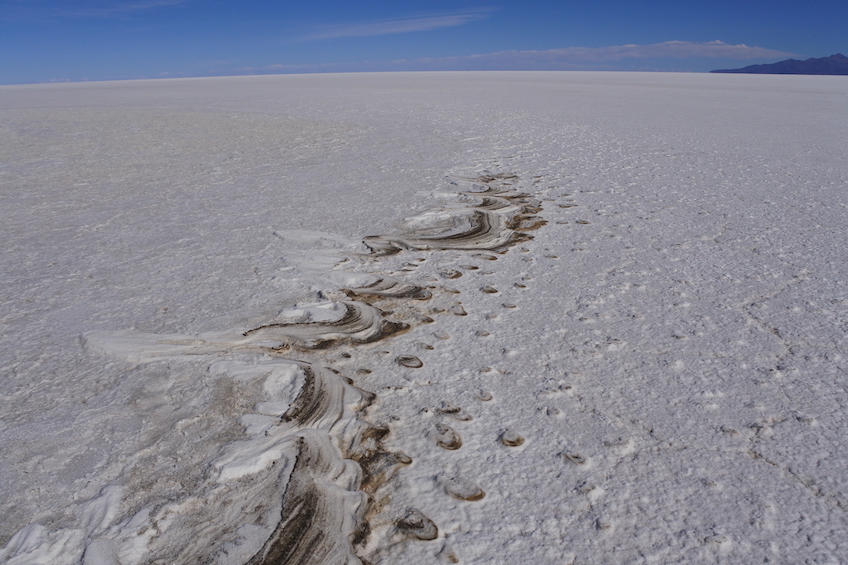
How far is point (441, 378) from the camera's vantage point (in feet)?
4.73

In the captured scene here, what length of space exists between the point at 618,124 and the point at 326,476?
6456 mm

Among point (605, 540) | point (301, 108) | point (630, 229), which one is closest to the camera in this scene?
point (605, 540)

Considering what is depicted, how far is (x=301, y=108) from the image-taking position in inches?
359

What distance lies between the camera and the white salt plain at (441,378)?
99cm

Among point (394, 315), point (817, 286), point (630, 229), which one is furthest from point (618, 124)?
point (394, 315)

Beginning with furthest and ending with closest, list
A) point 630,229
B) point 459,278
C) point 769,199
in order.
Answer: point 769,199
point 630,229
point 459,278

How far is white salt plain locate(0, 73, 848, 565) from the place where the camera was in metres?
0.99

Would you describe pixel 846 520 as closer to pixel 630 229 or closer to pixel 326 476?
pixel 326 476

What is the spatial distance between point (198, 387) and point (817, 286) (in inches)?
78.7

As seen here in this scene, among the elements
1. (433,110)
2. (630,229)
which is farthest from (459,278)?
(433,110)

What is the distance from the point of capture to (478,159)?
451 cm

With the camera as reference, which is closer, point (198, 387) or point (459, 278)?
point (198, 387)

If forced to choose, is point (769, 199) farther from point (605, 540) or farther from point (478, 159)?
point (605, 540)

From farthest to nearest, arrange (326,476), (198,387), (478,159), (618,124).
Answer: (618,124)
(478,159)
(198,387)
(326,476)
